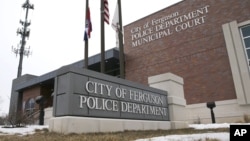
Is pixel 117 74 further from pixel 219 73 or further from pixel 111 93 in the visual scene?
pixel 111 93

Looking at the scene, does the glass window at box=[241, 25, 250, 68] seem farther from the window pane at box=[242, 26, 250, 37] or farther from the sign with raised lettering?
the sign with raised lettering

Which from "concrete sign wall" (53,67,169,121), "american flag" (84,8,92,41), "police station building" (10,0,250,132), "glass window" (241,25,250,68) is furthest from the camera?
"glass window" (241,25,250,68)

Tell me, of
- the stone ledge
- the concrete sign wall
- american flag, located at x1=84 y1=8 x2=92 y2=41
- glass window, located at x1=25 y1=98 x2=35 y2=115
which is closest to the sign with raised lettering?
american flag, located at x1=84 y1=8 x2=92 y2=41

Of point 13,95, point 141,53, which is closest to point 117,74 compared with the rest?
point 141,53

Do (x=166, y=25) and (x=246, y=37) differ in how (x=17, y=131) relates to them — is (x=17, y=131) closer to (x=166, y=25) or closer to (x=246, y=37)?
(x=246, y=37)

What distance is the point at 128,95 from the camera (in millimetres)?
9344

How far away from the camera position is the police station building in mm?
12328

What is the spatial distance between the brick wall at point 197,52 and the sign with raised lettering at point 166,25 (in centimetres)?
10

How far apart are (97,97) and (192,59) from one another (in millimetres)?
14889

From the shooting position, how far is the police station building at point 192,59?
1233 cm

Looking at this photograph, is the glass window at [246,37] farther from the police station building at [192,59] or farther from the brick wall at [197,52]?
the brick wall at [197,52]

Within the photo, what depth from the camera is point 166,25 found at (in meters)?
23.5

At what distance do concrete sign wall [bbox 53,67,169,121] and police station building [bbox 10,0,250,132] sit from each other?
267mm

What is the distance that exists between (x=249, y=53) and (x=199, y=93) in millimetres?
4999
